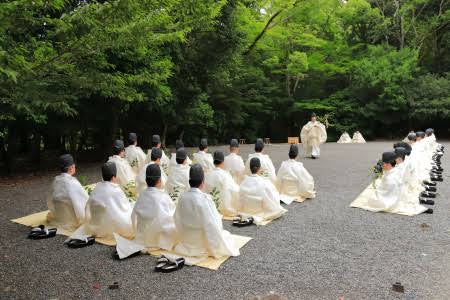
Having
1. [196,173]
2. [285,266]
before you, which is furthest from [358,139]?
[196,173]

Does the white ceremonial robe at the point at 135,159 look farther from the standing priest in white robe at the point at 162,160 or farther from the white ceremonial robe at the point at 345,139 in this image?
the white ceremonial robe at the point at 345,139

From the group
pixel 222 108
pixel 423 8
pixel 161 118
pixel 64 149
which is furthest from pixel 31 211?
pixel 423 8

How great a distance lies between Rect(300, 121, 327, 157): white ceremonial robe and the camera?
14.7 m

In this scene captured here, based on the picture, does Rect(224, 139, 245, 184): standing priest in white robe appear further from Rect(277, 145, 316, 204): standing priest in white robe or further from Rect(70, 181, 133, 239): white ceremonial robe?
Rect(70, 181, 133, 239): white ceremonial robe

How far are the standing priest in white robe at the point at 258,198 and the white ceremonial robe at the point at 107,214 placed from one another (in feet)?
6.95

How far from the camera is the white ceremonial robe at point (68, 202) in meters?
5.94

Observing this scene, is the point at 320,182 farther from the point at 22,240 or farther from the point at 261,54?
the point at 261,54

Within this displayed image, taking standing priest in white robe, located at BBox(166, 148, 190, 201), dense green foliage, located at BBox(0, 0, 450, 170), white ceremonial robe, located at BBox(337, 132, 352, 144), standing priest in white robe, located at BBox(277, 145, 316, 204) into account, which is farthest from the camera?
white ceremonial robe, located at BBox(337, 132, 352, 144)

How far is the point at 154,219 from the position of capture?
4945mm

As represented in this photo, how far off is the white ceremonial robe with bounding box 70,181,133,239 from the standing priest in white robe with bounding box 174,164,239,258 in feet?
3.70

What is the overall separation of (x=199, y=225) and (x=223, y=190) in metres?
2.01

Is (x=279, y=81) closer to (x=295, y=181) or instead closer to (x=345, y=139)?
(x=345, y=139)

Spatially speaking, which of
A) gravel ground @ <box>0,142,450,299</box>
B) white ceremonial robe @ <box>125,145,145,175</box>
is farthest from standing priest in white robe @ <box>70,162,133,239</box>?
white ceremonial robe @ <box>125,145,145,175</box>

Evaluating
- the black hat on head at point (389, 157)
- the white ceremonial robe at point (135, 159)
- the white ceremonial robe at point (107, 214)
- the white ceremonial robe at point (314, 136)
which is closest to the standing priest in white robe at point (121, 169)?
the white ceremonial robe at point (135, 159)
